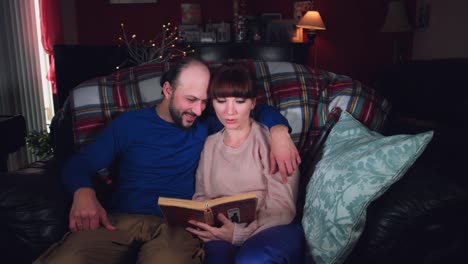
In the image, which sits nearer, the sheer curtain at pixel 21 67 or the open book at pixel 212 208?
the open book at pixel 212 208

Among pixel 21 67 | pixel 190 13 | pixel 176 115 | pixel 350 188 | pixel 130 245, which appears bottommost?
pixel 130 245

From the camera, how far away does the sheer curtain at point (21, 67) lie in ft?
9.86

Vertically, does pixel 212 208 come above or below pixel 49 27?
below

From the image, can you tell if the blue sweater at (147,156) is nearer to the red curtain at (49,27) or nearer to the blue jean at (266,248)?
the blue jean at (266,248)

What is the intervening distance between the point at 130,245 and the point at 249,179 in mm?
463

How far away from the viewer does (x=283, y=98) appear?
5.48 feet

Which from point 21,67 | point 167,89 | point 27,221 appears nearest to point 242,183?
point 167,89

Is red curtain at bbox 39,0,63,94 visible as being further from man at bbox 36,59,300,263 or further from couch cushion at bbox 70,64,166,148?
man at bbox 36,59,300,263

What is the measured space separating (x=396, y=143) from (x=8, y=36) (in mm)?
3160

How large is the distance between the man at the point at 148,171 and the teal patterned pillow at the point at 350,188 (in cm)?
14

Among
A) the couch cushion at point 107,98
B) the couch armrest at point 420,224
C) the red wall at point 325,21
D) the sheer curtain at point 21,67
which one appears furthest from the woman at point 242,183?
the red wall at point 325,21

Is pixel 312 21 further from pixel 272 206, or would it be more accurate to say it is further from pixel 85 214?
pixel 85 214

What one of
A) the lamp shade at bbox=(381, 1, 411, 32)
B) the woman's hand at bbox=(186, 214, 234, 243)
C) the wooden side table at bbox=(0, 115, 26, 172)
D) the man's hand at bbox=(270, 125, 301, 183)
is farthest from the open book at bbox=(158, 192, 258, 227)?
the lamp shade at bbox=(381, 1, 411, 32)

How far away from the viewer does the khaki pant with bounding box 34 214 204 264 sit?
44.1 inches
